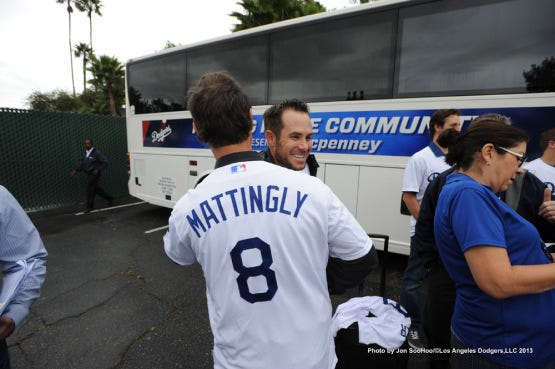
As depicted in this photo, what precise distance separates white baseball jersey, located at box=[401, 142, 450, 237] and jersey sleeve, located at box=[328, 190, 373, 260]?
172cm

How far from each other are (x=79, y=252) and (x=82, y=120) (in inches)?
227

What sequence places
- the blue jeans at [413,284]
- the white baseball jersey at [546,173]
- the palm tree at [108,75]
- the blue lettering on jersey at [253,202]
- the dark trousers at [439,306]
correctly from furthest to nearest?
the palm tree at [108,75], the blue jeans at [413,284], the white baseball jersey at [546,173], the dark trousers at [439,306], the blue lettering on jersey at [253,202]

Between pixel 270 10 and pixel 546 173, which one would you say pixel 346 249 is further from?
pixel 270 10

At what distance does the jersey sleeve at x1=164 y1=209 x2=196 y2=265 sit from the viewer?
106cm

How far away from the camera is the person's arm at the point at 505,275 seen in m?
1.07

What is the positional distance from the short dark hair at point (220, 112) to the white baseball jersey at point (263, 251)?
10 cm

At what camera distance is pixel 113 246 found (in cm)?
530

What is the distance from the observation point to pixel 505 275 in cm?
106

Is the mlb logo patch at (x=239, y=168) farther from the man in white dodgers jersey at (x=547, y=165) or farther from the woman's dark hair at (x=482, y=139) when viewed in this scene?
the man in white dodgers jersey at (x=547, y=165)

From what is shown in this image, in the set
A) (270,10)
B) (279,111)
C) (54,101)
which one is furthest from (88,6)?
A: (279,111)

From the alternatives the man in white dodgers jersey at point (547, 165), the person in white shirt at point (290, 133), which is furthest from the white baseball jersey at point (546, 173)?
the person in white shirt at point (290, 133)

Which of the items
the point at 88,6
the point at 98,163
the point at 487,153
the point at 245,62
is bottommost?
the point at 98,163

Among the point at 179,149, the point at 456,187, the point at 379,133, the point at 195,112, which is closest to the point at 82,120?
the point at 179,149

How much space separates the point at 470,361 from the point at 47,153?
10.4 meters
